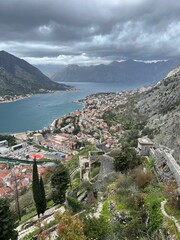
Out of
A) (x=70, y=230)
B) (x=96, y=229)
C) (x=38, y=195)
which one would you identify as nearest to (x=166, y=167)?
(x=96, y=229)

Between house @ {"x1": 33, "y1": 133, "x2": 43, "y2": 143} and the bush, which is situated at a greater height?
the bush

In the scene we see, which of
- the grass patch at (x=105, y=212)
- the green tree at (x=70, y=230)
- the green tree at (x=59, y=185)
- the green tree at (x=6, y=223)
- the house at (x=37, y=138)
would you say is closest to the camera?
the green tree at (x=70, y=230)

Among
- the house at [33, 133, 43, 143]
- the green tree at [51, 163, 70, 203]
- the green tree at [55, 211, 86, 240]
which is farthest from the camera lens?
the house at [33, 133, 43, 143]

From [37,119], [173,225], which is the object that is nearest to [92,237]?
[173,225]

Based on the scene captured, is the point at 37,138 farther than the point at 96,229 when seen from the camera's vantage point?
Yes

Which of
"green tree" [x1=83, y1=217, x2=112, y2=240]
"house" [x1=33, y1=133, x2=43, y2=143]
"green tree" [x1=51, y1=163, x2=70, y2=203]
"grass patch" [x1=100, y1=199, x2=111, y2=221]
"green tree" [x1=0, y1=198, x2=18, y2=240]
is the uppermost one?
"green tree" [x1=83, y1=217, x2=112, y2=240]

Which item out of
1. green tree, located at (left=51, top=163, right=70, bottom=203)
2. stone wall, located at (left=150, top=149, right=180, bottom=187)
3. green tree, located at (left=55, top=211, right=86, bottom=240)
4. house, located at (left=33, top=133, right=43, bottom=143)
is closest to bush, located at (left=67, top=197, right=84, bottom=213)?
green tree, located at (left=51, top=163, right=70, bottom=203)

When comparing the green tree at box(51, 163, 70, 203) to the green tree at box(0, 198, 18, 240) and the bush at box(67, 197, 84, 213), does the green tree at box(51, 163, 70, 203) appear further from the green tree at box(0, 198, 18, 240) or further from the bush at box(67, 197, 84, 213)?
the green tree at box(0, 198, 18, 240)

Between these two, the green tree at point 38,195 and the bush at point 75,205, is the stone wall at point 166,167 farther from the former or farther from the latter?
the green tree at point 38,195

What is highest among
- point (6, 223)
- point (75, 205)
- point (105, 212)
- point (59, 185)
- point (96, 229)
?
point (96, 229)

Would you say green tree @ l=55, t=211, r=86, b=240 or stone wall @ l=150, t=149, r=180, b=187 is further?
stone wall @ l=150, t=149, r=180, b=187

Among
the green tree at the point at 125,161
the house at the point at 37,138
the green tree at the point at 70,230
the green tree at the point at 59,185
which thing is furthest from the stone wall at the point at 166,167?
the house at the point at 37,138

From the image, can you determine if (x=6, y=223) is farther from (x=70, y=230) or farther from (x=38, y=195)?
(x=70, y=230)
